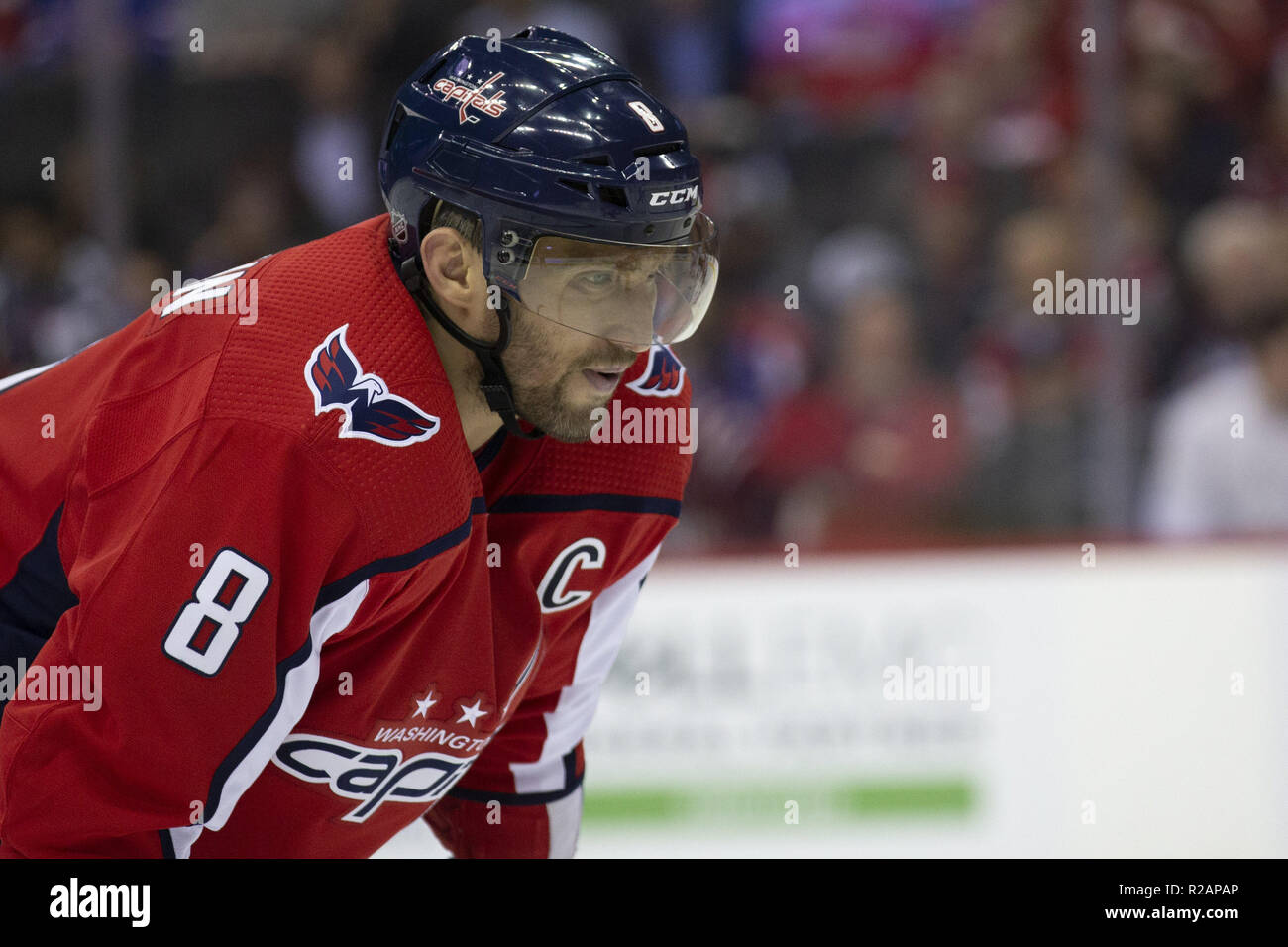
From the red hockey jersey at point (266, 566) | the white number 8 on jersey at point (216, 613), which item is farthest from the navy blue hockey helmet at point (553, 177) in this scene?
the white number 8 on jersey at point (216, 613)

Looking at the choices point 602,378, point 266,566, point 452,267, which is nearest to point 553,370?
point 602,378

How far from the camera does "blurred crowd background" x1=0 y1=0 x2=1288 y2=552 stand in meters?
4.72

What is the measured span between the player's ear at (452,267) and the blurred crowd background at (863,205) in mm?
2817

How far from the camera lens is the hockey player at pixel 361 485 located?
5.51ft

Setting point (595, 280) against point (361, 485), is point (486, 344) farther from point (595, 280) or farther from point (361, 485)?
point (361, 485)

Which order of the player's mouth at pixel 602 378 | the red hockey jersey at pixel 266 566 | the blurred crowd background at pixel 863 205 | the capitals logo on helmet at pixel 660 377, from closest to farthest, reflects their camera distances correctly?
the red hockey jersey at pixel 266 566, the player's mouth at pixel 602 378, the capitals logo on helmet at pixel 660 377, the blurred crowd background at pixel 863 205

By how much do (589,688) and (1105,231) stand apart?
113 inches

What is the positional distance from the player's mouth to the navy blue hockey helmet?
6 centimetres

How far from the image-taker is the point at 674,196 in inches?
76.6

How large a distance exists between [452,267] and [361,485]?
1.22 ft

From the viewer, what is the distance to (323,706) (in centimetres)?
198

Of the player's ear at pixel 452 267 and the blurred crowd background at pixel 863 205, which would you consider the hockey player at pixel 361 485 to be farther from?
the blurred crowd background at pixel 863 205
